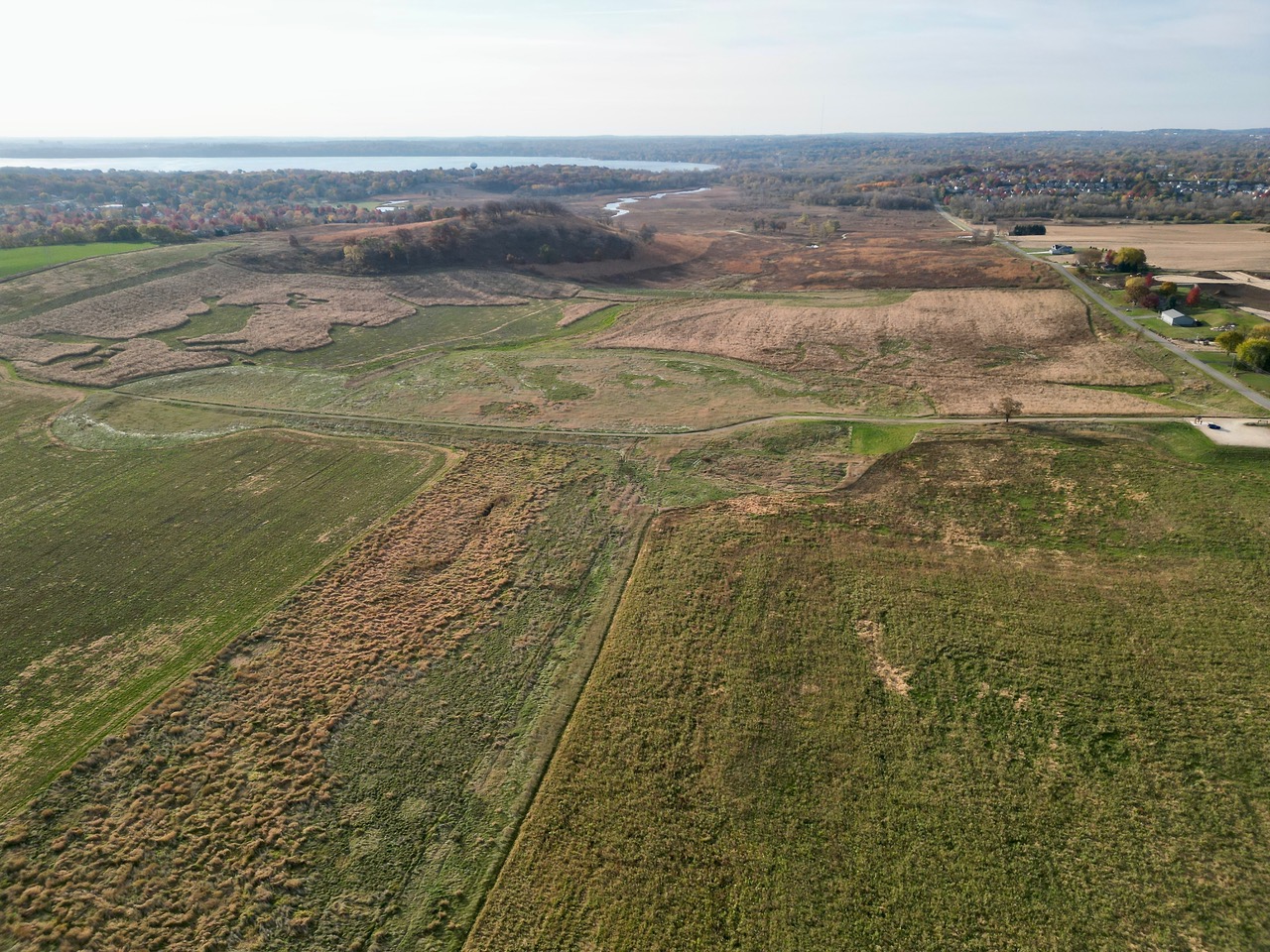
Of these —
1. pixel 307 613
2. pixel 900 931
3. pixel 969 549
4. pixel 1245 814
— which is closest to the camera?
pixel 900 931

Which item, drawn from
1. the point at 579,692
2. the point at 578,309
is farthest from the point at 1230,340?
the point at 578,309

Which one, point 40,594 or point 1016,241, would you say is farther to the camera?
point 1016,241

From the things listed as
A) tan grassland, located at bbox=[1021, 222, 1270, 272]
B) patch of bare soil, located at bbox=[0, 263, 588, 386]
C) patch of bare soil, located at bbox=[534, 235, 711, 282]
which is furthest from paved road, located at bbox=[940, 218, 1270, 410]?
patch of bare soil, located at bbox=[0, 263, 588, 386]

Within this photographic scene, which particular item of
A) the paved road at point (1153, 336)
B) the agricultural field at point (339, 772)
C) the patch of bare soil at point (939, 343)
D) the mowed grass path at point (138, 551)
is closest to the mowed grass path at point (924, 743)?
the agricultural field at point (339, 772)

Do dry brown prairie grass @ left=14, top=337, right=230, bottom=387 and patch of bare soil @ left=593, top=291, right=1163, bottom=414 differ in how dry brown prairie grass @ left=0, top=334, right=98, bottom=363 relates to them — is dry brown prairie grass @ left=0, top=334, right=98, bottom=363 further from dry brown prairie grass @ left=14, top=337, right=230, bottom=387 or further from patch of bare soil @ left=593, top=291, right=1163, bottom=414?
patch of bare soil @ left=593, top=291, right=1163, bottom=414

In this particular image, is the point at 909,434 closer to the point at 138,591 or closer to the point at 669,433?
the point at 669,433

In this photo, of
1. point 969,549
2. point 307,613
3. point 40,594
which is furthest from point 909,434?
point 40,594
